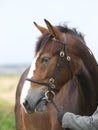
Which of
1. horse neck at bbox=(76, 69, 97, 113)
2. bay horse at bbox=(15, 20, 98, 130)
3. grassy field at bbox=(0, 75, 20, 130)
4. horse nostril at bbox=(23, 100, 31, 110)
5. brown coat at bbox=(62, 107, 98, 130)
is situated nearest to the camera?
brown coat at bbox=(62, 107, 98, 130)

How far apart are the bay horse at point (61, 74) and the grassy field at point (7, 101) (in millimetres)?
5345

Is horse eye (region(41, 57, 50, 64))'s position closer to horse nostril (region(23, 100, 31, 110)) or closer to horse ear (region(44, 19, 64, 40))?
horse ear (region(44, 19, 64, 40))

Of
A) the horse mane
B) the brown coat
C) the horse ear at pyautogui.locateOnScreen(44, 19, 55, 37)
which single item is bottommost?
the brown coat

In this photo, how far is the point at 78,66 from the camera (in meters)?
6.57

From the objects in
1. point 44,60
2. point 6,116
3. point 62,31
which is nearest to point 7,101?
point 6,116

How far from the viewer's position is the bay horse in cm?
634

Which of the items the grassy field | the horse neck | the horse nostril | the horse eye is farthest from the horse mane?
the grassy field

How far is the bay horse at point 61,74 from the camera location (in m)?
6.34

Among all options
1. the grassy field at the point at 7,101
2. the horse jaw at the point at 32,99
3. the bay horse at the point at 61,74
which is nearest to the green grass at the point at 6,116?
the grassy field at the point at 7,101

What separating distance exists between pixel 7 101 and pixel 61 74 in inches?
385

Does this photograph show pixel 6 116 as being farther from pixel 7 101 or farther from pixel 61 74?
pixel 61 74

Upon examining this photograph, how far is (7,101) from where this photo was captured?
16172 mm

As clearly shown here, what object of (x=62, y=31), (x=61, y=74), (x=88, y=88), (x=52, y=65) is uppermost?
(x=62, y=31)

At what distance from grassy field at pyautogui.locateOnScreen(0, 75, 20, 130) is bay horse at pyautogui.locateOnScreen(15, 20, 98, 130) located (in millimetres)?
5345
